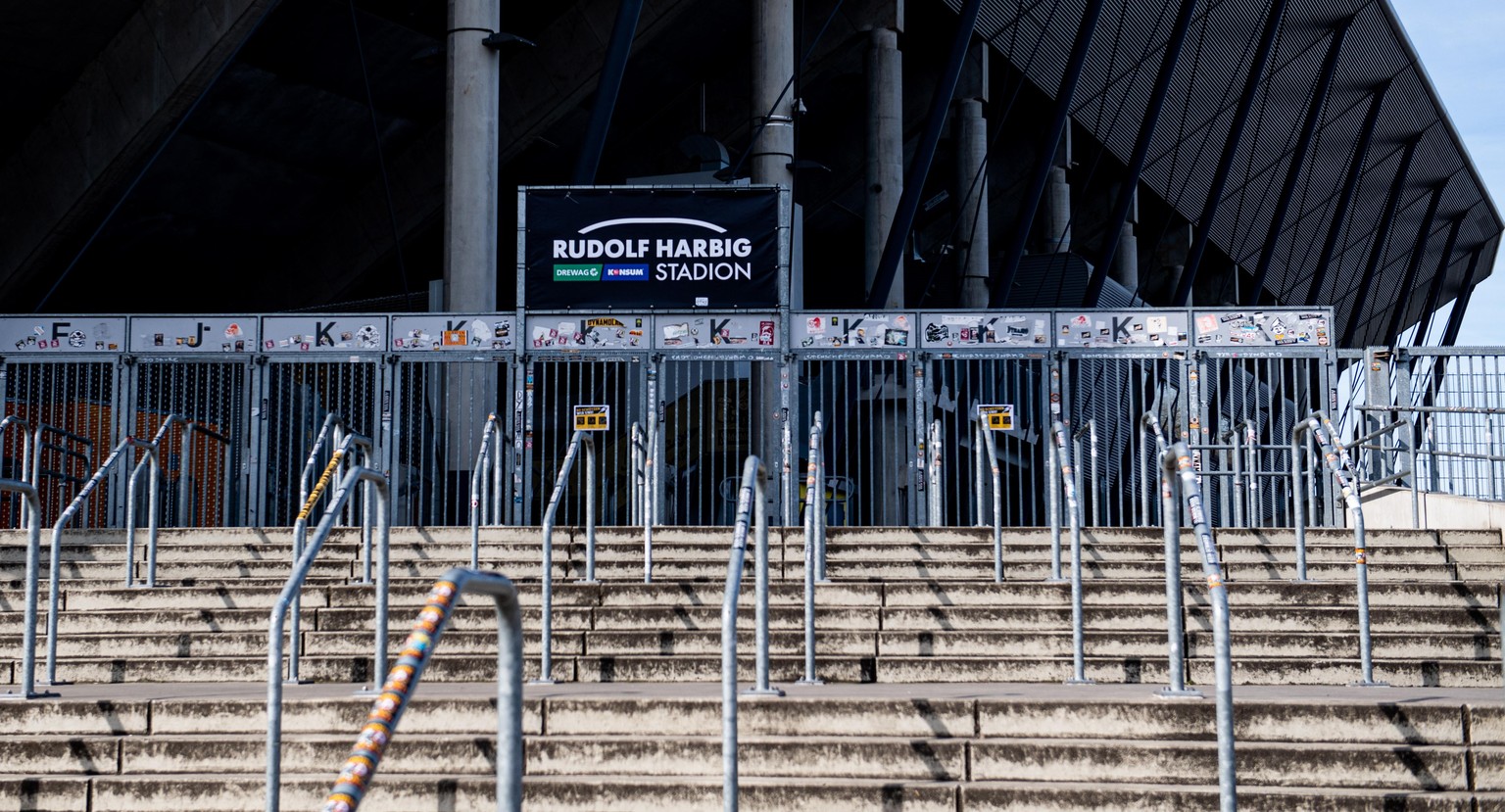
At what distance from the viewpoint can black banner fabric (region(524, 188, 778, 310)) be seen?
1570 centimetres

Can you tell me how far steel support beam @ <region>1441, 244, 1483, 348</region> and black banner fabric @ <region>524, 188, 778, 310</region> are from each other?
49869 millimetres

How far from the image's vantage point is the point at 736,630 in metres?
7.21

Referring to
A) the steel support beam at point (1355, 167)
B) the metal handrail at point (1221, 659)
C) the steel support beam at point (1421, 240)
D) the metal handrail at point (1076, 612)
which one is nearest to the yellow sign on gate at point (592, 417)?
the metal handrail at point (1076, 612)

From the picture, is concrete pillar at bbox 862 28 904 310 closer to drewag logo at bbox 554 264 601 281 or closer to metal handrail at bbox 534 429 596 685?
drewag logo at bbox 554 264 601 281

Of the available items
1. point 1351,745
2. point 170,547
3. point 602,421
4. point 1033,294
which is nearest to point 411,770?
point 1351,745

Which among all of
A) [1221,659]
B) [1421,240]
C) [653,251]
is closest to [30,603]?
[1221,659]

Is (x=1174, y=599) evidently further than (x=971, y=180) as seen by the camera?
No

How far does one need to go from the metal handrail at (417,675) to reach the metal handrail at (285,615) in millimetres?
2135

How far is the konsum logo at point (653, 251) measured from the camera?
1570cm

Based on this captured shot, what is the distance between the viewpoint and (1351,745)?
23.0ft

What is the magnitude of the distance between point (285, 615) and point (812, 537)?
9.73 feet

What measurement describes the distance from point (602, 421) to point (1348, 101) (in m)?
33.8

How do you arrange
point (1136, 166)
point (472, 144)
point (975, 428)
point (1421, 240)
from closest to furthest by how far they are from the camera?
point (975, 428) → point (472, 144) → point (1136, 166) → point (1421, 240)

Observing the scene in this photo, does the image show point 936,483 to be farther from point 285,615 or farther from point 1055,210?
point 1055,210
